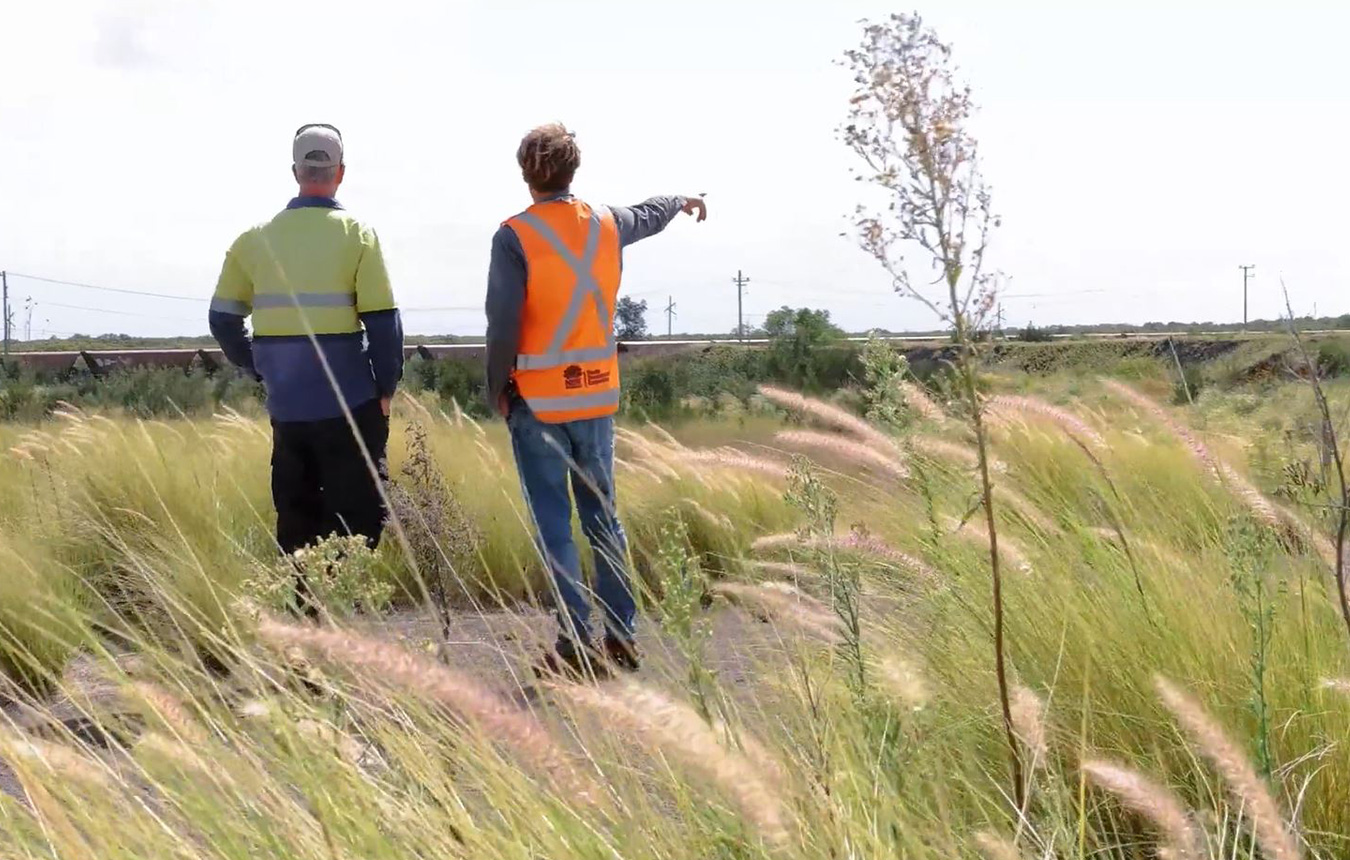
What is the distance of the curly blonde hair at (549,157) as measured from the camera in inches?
184

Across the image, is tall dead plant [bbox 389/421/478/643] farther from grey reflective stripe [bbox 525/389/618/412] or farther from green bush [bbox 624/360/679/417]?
green bush [bbox 624/360/679/417]

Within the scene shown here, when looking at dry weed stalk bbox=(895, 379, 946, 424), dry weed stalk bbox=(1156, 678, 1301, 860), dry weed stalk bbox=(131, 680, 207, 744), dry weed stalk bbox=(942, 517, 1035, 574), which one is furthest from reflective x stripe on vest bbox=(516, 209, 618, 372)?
dry weed stalk bbox=(1156, 678, 1301, 860)

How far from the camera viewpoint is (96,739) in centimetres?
416

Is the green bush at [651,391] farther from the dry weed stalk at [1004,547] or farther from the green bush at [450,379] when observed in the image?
the dry weed stalk at [1004,547]

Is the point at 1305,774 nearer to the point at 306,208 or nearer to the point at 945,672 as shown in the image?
the point at 945,672

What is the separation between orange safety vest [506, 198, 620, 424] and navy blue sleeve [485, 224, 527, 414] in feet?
0.12

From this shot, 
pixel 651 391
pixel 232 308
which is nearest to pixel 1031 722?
pixel 232 308

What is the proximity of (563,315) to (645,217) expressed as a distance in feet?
2.28

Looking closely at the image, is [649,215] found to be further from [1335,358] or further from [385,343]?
[1335,358]

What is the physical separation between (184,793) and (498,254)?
8.30 ft

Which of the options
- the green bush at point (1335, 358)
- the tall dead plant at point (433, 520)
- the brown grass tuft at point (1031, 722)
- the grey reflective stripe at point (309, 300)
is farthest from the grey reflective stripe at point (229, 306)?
the green bush at point (1335, 358)

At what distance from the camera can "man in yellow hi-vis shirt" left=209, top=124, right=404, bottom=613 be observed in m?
4.70

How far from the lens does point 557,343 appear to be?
469 cm

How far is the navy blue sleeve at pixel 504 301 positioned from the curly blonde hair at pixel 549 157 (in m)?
0.23
